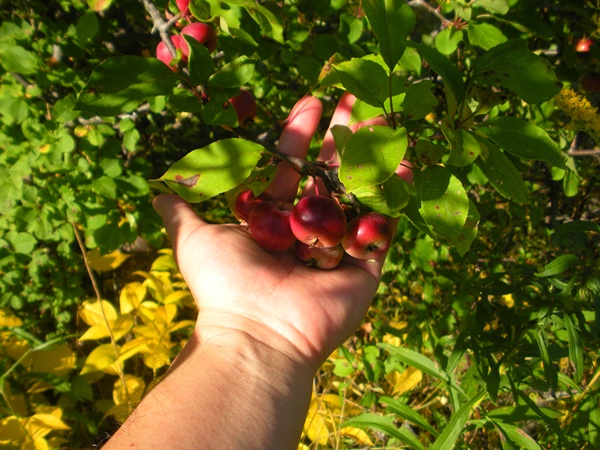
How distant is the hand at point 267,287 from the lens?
52.6 inches

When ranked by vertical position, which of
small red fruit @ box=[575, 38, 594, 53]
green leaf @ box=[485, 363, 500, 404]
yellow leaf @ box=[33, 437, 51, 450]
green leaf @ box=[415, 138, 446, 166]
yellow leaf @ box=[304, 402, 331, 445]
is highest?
green leaf @ box=[415, 138, 446, 166]

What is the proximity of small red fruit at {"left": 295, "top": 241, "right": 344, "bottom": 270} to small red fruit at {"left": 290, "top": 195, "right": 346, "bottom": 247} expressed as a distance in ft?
0.45

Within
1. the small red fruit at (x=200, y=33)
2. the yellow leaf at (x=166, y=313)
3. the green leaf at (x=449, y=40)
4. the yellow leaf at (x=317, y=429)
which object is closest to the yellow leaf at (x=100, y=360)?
the yellow leaf at (x=166, y=313)

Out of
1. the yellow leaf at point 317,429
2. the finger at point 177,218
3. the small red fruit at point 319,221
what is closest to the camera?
the small red fruit at point 319,221

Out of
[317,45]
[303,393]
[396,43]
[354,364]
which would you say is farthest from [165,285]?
[396,43]

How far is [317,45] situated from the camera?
1491 mm

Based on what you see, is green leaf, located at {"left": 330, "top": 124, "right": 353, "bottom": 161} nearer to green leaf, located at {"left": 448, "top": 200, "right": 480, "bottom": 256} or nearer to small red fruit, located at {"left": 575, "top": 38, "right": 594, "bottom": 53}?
green leaf, located at {"left": 448, "top": 200, "right": 480, "bottom": 256}

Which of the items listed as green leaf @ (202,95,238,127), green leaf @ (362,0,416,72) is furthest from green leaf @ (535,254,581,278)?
green leaf @ (202,95,238,127)

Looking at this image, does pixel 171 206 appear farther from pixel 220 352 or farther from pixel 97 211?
pixel 220 352

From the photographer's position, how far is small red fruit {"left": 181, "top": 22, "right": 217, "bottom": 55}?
116 cm

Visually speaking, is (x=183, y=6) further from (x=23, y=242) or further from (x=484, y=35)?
(x=23, y=242)

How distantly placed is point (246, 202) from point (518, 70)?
31.6 inches

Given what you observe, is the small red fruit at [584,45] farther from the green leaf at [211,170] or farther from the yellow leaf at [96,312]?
the yellow leaf at [96,312]

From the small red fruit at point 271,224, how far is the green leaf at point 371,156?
1.76 feet
